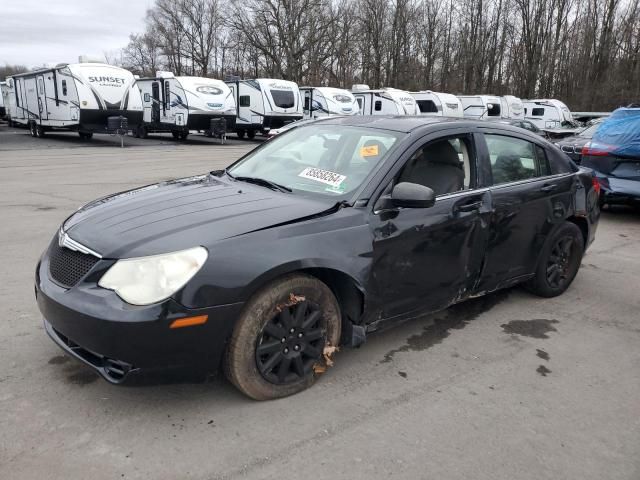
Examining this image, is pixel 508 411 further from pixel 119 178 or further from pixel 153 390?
pixel 119 178

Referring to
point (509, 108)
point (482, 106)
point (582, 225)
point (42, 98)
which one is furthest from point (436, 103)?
point (582, 225)

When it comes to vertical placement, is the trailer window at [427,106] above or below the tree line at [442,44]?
below

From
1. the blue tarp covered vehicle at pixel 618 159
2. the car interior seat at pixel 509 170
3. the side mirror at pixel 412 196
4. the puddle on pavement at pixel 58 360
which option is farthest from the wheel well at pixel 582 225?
the puddle on pavement at pixel 58 360

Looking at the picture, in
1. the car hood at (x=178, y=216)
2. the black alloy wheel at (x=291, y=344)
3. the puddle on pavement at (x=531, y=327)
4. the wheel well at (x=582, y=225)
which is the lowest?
the puddle on pavement at (x=531, y=327)

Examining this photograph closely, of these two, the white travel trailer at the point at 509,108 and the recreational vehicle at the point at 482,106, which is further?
the white travel trailer at the point at 509,108

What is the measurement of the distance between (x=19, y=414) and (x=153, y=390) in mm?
664

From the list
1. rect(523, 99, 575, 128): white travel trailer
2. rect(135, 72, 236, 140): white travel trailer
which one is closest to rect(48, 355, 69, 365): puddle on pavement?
rect(135, 72, 236, 140): white travel trailer

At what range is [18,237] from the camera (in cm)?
628

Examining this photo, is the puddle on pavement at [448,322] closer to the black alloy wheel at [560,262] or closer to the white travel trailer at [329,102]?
the black alloy wheel at [560,262]

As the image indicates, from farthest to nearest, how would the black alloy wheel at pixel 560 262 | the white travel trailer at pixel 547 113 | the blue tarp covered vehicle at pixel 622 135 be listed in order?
the white travel trailer at pixel 547 113 → the blue tarp covered vehicle at pixel 622 135 → the black alloy wheel at pixel 560 262

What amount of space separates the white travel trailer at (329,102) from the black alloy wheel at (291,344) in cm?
2403

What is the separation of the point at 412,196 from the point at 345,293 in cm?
70

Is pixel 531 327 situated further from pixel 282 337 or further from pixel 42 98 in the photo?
pixel 42 98

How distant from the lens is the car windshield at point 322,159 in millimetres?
3404
